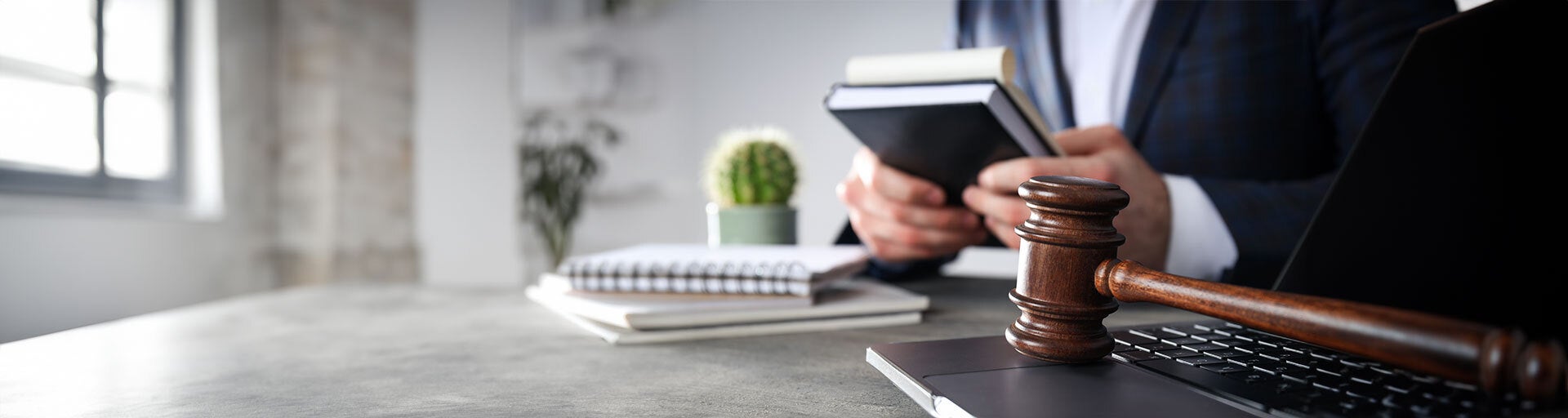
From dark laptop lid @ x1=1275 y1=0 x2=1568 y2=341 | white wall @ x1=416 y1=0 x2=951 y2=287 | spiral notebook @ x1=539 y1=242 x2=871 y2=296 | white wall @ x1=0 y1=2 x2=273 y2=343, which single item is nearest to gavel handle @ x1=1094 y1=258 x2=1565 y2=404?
dark laptop lid @ x1=1275 y1=0 x2=1568 y2=341

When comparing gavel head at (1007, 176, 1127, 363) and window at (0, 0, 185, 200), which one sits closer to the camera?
gavel head at (1007, 176, 1127, 363)

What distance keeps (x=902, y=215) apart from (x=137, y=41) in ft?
10.9

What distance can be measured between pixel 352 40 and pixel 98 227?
132 cm

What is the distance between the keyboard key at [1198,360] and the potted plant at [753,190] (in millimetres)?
715

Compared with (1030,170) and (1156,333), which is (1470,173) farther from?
(1030,170)

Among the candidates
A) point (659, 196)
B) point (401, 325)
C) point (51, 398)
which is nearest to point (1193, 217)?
point (401, 325)

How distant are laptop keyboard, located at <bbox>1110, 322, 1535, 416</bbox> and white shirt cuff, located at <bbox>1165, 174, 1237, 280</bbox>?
46 centimetres

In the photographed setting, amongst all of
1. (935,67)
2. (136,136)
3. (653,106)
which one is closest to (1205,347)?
(935,67)

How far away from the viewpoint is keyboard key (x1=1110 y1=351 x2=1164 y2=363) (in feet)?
1.35

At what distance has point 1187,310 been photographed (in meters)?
0.36

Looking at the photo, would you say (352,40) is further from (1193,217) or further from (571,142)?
(1193,217)

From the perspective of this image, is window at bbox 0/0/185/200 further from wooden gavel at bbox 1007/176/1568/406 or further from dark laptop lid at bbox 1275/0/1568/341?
dark laptop lid at bbox 1275/0/1568/341

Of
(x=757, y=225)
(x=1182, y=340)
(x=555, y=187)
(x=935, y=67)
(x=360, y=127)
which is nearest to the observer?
(x=1182, y=340)

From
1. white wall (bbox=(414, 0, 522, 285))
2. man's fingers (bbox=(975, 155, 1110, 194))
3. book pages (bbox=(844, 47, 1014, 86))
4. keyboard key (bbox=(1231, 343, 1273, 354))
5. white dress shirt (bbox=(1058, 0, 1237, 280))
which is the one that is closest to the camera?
keyboard key (bbox=(1231, 343, 1273, 354))
